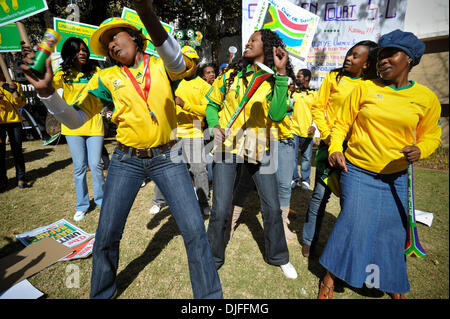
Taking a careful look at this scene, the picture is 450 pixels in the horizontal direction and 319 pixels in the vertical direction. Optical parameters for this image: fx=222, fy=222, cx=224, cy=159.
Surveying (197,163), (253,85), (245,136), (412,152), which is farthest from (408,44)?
(197,163)

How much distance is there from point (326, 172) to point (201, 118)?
2.28 m

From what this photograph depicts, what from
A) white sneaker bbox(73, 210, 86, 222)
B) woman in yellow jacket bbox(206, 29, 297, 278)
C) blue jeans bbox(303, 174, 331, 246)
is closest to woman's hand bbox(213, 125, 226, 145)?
woman in yellow jacket bbox(206, 29, 297, 278)

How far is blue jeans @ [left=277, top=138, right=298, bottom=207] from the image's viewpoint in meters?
3.68

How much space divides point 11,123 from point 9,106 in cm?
41

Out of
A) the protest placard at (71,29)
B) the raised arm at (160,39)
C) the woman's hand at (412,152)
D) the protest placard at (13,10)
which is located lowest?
the woman's hand at (412,152)

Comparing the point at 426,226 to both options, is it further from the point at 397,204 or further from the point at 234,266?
the point at 234,266

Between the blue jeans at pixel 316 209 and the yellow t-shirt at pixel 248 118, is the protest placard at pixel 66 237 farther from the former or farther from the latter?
the blue jeans at pixel 316 209

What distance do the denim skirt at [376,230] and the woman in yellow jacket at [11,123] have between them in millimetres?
6969

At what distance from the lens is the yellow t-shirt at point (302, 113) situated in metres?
5.00

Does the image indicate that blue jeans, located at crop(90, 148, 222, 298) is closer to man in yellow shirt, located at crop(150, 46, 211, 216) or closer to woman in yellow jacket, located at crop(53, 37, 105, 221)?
man in yellow shirt, located at crop(150, 46, 211, 216)

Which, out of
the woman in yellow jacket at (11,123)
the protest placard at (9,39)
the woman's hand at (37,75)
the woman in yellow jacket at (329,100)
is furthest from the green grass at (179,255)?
the protest placard at (9,39)

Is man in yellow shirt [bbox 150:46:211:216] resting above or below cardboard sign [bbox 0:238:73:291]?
above

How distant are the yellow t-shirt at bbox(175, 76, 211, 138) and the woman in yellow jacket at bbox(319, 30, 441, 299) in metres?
2.28

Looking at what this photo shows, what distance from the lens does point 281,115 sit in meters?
2.40
